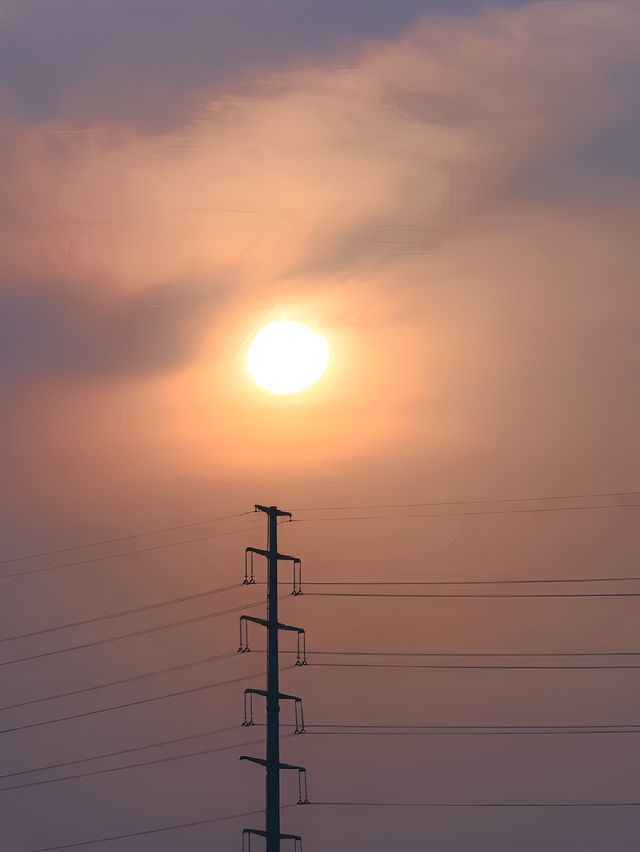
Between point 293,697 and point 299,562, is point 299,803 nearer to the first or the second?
point 293,697

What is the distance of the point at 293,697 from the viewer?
2402 inches

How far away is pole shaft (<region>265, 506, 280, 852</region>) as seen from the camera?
2178 inches

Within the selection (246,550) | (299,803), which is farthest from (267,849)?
(246,550)

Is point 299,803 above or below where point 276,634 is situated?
below

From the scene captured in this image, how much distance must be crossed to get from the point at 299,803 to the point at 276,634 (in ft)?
24.1

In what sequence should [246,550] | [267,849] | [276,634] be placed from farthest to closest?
1. [246,550]
2. [276,634]
3. [267,849]

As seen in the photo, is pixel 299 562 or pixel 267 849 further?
pixel 299 562

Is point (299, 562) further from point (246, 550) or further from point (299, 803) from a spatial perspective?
point (299, 803)

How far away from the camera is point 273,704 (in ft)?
188

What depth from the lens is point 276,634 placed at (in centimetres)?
5894

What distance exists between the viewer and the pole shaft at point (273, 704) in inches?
2178

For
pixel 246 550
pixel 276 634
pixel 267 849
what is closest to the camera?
pixel 267 849

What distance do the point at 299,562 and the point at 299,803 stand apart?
1114 centimetres

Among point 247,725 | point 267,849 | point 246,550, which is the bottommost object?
point 267,849
